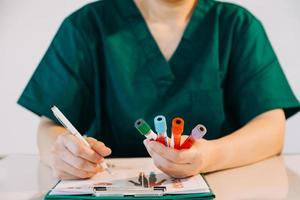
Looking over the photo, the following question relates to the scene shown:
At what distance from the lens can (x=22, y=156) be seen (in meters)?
0.91

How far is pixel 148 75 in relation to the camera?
0.92 meters

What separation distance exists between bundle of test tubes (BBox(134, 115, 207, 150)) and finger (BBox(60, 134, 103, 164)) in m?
0.08

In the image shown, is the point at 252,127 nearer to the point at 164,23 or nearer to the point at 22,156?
the point at 164,23

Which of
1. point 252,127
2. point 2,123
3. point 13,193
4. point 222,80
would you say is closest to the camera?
point 13,193

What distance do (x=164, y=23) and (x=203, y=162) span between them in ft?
1.25

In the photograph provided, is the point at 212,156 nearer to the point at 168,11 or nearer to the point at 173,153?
the point at 173,153

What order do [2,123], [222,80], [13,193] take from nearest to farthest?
[13,193]
[222,80]
[2,123]

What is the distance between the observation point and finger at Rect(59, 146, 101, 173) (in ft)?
2.18

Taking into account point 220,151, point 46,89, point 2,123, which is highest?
point 46,89

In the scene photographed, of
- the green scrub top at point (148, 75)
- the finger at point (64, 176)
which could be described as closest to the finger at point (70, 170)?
the finger at point (64, 176)

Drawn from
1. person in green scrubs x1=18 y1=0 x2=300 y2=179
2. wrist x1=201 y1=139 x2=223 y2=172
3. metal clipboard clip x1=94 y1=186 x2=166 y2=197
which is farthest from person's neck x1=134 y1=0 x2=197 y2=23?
metal clipboard clip x1=94 y1=186 x2=166 y2=197

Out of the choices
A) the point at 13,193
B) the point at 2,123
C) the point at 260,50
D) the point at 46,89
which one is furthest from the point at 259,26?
the point at 2,123

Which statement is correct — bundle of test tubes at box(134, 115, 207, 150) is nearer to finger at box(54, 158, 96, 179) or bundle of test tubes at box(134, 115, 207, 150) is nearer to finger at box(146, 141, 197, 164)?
finger at box(146, 141, 197, 164)

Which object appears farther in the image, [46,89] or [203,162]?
[46,89]
